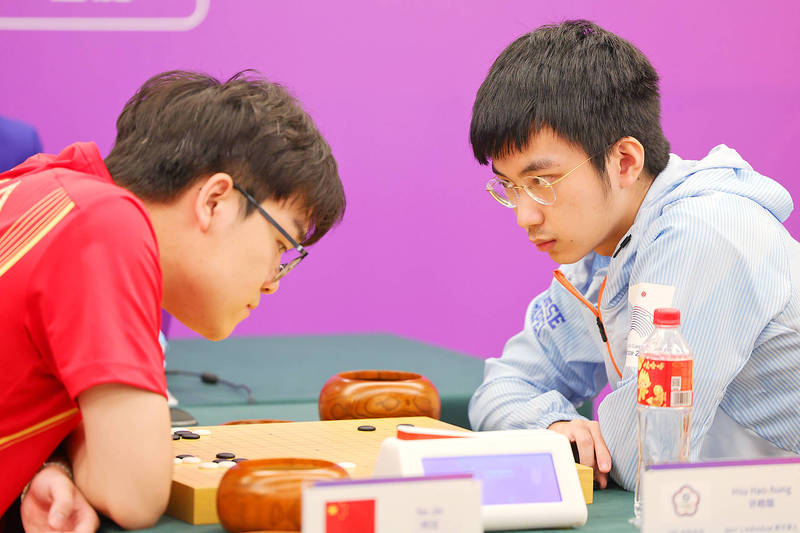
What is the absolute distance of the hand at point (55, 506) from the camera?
3.43 ft

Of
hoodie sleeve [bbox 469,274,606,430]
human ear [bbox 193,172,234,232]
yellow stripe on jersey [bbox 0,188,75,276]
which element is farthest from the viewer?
hoodie sleeve [bbox 469,274,606,430]

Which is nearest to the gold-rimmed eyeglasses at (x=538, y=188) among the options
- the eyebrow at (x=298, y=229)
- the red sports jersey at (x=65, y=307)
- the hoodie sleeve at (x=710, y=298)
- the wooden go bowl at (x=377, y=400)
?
the hoodie sleeve at (x=710, y=298)

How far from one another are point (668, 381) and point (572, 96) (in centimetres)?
62

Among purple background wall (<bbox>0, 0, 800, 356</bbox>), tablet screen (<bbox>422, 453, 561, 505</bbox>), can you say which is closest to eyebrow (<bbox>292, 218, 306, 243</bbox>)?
tablet screen (<bbox>422, 453, 561, 505</bbox>)

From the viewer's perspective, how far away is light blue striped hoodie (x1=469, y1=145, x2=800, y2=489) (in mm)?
1363

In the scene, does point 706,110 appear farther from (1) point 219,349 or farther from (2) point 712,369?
(2) point 712,369

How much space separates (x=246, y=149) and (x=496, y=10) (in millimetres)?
2612

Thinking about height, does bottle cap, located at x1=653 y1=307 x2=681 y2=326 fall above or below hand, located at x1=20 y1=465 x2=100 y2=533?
above

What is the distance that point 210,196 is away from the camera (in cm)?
123

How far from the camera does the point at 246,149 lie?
1.24 m

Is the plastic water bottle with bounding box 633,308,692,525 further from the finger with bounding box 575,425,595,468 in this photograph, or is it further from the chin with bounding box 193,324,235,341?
the chin with bounding box 193,324,235,341

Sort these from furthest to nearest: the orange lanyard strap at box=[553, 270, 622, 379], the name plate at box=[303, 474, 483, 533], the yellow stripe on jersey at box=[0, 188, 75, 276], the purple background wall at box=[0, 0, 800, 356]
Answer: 1. the purple background wall at box=[0, 0, 800, 356]
2. the orange lanyard strap at box=[553, 270, 622, 379]
3. the yellow stripe on jersey at box=[0, 188, 75, 276]
4. the name plate at box=[303, 474, 483, 533]

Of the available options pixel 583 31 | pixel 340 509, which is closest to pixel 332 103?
pixel 583 31

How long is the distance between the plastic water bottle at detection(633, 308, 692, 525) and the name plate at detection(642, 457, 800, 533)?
0.17m
